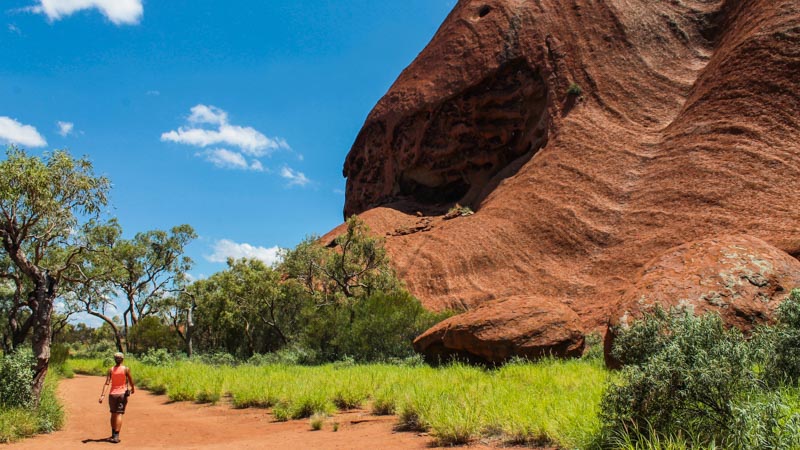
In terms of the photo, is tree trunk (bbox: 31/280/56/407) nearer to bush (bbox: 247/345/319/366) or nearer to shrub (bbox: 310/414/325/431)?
shrub (bbox: 310/414/325/431)

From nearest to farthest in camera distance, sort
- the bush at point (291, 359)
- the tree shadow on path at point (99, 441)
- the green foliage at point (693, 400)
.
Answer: the green foliage at point (693, 400) → the tree shadow on path at point (99, 441) → the bush at point (291, 359)

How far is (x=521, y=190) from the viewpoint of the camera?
1355 inches

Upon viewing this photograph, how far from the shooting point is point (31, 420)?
8.72 m

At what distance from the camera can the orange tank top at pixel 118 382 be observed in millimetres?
9062

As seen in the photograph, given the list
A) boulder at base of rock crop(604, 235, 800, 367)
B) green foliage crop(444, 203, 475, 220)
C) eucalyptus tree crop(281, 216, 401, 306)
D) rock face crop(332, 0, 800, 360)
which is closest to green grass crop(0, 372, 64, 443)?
boulder at base of rock crop(604, 235, 800, 367)

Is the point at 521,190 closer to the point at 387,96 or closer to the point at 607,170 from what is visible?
the point at 607,170

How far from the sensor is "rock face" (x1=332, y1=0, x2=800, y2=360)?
26.2 metres

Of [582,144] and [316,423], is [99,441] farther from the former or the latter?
[582,144]

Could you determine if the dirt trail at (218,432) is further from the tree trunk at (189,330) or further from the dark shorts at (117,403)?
the tree trunk at (189,330)

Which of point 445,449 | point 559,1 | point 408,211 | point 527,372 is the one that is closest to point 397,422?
point 445,449

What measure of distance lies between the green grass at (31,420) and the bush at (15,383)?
0.16m

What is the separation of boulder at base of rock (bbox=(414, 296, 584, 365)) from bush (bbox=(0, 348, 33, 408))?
9.16 meters

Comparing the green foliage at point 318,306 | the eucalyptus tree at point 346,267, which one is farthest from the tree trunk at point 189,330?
the eucalyptus tree at point 346,267

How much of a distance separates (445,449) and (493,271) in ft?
82.5
